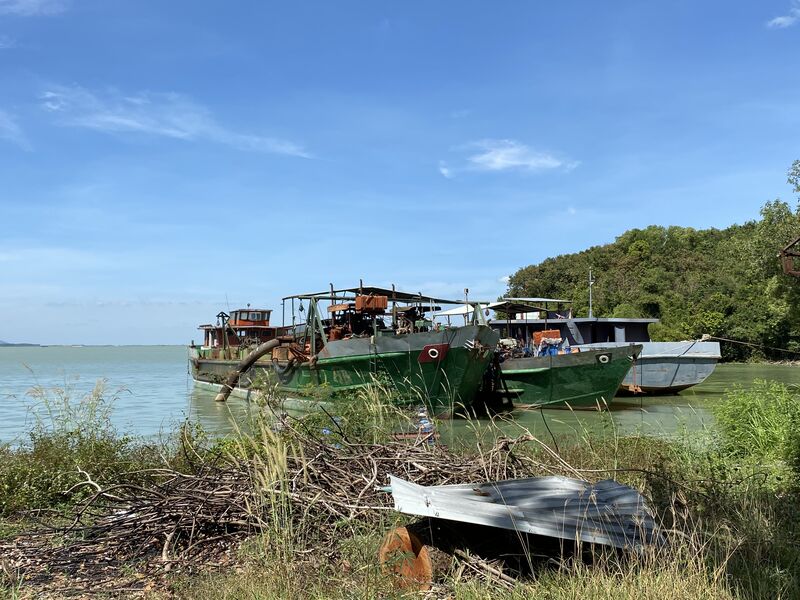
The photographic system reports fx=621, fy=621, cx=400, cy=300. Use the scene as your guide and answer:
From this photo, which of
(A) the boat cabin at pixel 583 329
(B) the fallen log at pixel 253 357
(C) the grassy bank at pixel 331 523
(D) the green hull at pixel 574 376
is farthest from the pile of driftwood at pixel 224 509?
(A) the boat cabin at pixel 583 329

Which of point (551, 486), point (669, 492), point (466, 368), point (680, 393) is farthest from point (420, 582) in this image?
point (680, 393)

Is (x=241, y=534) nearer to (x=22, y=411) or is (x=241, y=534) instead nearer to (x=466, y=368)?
(x=466, y=368)

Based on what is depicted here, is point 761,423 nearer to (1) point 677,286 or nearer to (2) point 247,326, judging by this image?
(2) point 247,326

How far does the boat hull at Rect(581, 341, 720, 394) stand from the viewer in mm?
22250

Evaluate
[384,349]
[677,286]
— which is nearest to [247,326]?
[384,349]

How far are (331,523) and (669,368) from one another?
2061 cm

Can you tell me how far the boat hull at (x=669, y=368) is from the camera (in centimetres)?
2225

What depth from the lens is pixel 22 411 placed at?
65.4 ft

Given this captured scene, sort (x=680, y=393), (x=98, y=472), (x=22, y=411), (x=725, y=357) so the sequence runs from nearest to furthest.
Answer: (x=98, y=472) < (x=22, y=411) < (x=680, y=393) < (x=725, y=357)

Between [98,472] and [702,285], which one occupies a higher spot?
[702,285]

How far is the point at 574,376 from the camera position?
19328 mm

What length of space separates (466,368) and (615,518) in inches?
513

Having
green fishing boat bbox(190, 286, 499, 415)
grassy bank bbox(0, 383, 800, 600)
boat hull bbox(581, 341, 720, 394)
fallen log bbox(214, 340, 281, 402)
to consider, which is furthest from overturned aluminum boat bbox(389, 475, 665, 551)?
boat hull bbox(581, 341, 720, 394)

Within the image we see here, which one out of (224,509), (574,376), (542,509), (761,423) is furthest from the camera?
(574,376)
